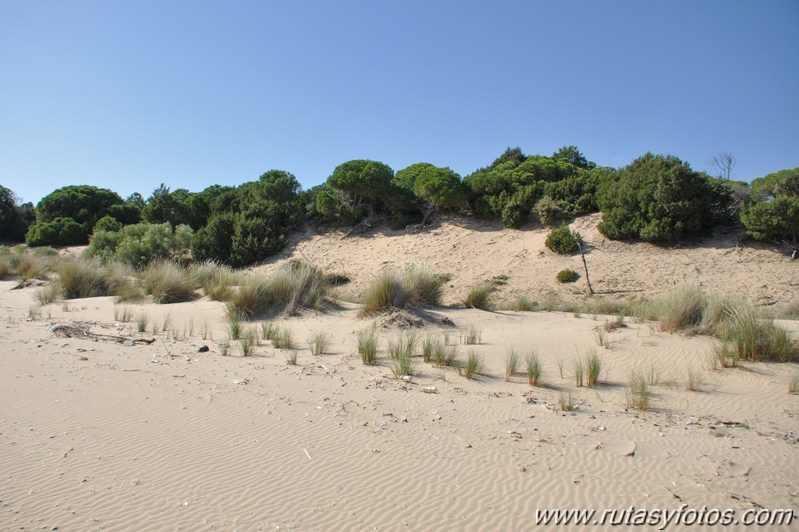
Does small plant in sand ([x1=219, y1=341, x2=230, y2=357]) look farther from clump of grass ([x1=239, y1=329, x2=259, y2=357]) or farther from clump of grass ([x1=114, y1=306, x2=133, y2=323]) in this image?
clump of grass ([x1=114, y1=306, x2=133, y2=323])

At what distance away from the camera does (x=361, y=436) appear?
404 cm

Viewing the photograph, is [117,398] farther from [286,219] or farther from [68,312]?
[286,219]

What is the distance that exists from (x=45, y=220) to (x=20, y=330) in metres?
35.6

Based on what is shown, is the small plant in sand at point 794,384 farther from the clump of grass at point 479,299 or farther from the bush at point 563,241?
the bush at point 563,241

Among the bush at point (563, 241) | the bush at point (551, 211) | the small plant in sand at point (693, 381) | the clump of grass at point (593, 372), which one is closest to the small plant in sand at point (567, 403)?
the clump of grass at point (593, 372)

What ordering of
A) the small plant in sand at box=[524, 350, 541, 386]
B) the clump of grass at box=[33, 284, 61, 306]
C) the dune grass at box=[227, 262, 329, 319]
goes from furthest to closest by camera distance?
1. the clump of grass at box=[33, 284, 61, 306]
2. the dune grass at box=[227, 262, 329, 319]
3. the small plant in sand at box=[524, 350, 541, 386]

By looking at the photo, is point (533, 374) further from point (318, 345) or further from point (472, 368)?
point (318, 345)

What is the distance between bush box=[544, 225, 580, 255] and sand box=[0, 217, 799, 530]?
47.7ft

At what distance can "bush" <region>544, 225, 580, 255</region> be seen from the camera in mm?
22250

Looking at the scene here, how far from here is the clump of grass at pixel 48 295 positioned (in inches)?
471

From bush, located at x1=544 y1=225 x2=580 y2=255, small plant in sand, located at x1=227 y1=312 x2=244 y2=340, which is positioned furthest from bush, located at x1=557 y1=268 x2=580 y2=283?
small plant in sand, located at x1=227 y1=312 x2=244 y2=340

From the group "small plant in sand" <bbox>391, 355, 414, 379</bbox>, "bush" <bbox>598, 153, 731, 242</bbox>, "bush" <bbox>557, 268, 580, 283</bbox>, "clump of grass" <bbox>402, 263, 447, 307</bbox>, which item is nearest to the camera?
"small plant in sand" <bbox>391, 355, 414, 379</bbox>

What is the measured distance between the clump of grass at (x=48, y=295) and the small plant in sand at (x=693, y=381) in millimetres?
14453

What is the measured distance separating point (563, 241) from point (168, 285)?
1786cm
